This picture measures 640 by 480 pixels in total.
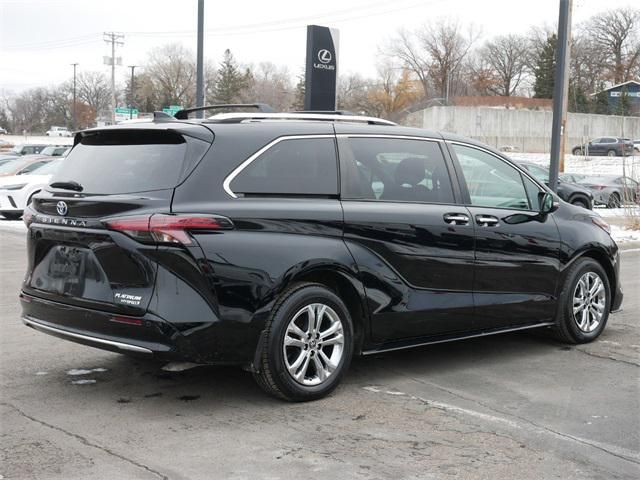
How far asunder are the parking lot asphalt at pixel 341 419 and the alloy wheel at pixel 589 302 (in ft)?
0.93

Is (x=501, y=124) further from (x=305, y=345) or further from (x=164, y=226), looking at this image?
(x=164, y=226)

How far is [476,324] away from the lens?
20.4 feet

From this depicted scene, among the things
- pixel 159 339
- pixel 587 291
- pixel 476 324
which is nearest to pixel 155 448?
pixel 159 339

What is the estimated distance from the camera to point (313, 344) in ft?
17.1

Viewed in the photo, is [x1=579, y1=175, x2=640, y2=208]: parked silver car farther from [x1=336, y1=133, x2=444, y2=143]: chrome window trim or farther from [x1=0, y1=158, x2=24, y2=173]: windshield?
[x1=336, y1=133, x2=444, y2=143]: chrome window trim

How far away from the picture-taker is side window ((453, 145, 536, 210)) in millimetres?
6316

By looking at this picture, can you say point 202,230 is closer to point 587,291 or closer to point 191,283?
point 191,283

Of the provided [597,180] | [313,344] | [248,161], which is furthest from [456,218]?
[597,180]

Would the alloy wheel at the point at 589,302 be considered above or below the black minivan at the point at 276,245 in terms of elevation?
below

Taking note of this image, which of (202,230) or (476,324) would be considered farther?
(476,324)

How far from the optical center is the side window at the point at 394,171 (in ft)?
18.5

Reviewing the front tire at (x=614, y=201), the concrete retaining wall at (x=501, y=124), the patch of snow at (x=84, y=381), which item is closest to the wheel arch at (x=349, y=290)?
the patch of snow at (x=84, y=381)

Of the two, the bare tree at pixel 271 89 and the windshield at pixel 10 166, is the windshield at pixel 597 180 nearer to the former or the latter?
the windshield at pixel 10 166

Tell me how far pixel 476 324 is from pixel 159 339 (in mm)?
2534
